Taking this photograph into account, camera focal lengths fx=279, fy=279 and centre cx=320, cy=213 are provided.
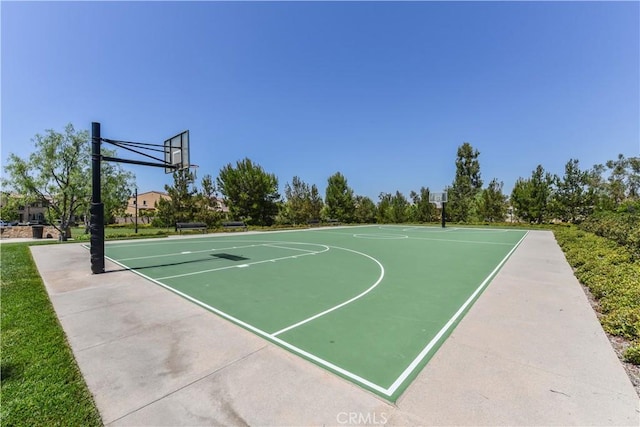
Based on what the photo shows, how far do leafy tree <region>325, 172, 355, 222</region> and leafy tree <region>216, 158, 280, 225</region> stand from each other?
323 inches

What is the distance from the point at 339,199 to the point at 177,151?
28.9m

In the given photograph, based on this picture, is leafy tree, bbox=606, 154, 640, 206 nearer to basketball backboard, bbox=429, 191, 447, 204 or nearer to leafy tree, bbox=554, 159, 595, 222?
leafy tree, bbox=554, 159, 595, 222

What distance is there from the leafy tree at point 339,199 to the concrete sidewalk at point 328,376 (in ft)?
107

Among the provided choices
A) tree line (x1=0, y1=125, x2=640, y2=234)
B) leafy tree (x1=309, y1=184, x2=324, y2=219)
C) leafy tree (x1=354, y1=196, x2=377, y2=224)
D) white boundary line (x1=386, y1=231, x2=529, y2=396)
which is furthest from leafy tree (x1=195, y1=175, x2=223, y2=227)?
white boundary line (x1=386, y1=231, x2=529, y2=396)

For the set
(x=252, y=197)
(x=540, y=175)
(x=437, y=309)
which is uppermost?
(x=540, y=175)

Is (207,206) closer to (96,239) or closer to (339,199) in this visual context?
(339,199)

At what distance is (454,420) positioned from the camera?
90.0 inches

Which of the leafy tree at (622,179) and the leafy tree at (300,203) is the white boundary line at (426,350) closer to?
the leafy tree at (300,203)

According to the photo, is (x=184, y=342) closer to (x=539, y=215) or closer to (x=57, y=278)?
(x=57, y=278)

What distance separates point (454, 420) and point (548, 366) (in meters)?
1.68

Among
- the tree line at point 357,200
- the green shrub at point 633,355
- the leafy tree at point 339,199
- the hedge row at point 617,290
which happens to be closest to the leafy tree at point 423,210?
the tree line at point 357,200

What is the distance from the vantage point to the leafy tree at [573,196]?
100ft

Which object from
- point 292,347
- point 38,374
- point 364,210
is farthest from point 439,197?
point 38,374

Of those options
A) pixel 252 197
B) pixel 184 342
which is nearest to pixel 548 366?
pixel 184 342
